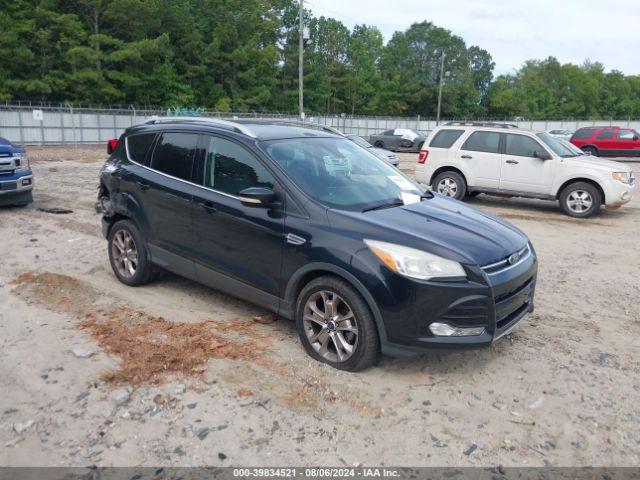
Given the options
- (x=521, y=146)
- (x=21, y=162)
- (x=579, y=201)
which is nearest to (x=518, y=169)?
(x=521, y=146)

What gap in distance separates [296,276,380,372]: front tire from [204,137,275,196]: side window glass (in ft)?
3.29

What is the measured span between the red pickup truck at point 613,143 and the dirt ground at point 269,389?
20.0m

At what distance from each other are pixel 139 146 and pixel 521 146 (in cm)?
829

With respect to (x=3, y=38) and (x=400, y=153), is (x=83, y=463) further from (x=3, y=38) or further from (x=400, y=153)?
(x=3, y=38)

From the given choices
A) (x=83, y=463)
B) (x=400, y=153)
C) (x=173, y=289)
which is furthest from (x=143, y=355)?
(x=400, y=153)

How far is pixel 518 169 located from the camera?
11.3 m

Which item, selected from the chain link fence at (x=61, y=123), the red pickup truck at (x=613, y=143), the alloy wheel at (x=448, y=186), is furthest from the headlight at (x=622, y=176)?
the chain link fence at (x=61, y=123)

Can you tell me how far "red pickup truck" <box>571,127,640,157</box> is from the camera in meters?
23.3

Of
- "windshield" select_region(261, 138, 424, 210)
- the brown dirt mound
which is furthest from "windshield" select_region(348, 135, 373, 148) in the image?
the brown dirt mound

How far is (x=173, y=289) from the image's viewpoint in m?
5.73

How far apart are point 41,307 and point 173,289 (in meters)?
1.25

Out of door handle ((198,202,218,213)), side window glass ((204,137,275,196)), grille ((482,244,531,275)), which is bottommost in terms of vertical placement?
grille ((482,244,531,275))

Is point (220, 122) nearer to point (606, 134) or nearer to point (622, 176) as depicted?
point (622, 176)

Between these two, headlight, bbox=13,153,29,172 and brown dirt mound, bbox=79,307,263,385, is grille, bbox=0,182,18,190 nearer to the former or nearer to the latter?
headlight, bbox=13,153,29,172
